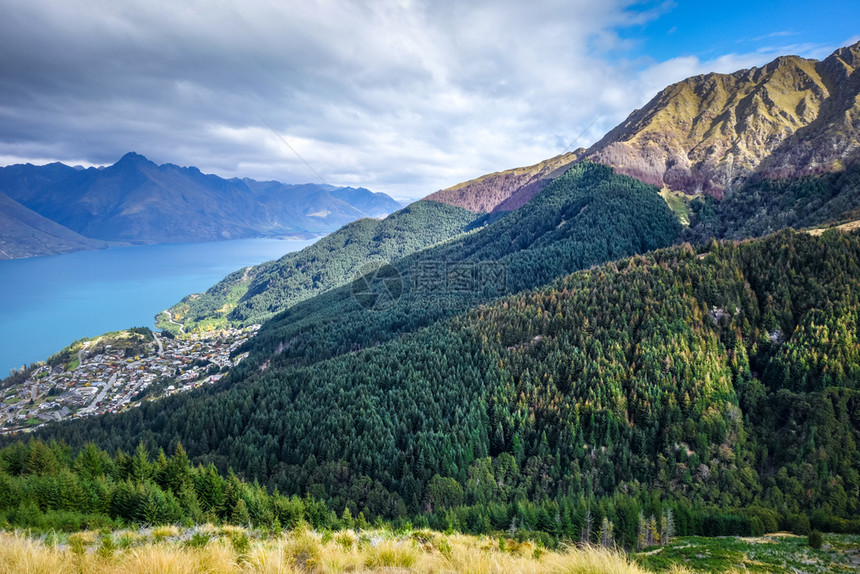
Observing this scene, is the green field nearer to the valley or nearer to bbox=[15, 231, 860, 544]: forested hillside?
the valley

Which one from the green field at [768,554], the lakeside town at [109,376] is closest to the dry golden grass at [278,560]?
the green field at [768,554]

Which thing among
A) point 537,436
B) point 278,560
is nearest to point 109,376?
point 537,436

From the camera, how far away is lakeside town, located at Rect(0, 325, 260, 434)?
108 meters

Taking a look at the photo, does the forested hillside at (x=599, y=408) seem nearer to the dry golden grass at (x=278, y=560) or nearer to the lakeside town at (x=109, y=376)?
the lakeside town at (x=109, y=376)

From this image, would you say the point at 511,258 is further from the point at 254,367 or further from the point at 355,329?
the point at 254,367

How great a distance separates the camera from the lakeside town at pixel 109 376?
354ft

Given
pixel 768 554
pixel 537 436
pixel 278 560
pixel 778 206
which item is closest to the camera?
pixel 278 560

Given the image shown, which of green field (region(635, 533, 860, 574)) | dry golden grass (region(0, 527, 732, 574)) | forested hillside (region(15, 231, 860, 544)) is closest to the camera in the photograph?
dry golden grass (region(0, 527, 732, 574))

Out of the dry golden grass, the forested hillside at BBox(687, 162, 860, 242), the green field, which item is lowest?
the green field

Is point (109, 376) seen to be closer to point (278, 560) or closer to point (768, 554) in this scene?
point (278, 560)

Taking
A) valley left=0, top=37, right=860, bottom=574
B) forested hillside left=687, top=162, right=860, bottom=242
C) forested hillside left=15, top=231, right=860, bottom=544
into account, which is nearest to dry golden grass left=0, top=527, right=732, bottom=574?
valley left=0, top=37, right=860, bottom=574

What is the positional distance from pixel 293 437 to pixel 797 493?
252ft

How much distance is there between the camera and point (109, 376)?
132125 millimetres

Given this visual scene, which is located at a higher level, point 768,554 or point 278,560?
point 278,560
